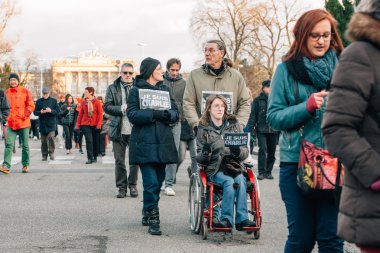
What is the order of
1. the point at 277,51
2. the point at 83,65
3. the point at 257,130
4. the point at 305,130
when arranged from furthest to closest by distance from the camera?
the point at 83,65
the point at 277,51
the point at 257,130
the point at 305,130

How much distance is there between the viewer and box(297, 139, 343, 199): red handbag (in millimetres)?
4363

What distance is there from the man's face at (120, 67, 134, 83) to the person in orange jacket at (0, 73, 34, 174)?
450 centimetres

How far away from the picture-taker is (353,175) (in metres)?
3.37

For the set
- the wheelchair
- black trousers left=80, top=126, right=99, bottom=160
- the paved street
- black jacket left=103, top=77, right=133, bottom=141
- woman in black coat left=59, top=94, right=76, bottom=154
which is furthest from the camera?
woman in black coat left=59, top=94, right=76, bottom=154

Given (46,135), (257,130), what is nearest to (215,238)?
(257,130)

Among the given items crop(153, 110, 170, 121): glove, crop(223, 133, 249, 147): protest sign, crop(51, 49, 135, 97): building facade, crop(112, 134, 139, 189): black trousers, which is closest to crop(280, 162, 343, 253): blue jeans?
crop(223, 133, 249, 147): protest sign

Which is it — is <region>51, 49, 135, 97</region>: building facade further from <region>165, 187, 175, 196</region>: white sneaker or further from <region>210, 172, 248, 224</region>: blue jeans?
<region>210, 172, 248, 224</region>: blue jeans

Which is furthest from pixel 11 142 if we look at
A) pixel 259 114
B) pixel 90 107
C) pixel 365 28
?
pixel 365 28

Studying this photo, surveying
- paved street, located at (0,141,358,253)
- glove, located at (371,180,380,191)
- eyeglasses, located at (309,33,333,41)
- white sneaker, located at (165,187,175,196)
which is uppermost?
eyeglasses, located at (309,33,333,41)

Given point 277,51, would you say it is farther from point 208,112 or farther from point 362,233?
point 362,233

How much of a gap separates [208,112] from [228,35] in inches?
2204

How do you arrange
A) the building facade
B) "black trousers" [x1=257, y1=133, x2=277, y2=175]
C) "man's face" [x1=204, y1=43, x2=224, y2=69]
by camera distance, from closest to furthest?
"man's face" [x1=204, y1=43, x2=224, y2=69] < "black trousers" [x1=257, y1=133, x2=277, y2=175] < the building facade

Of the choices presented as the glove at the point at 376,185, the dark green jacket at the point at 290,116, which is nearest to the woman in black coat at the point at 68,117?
the dark green jacket at the point at 290,116

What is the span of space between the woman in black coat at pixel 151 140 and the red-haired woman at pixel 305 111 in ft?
11.6
